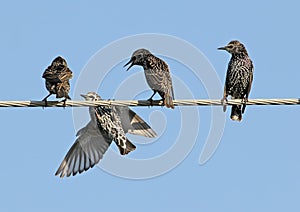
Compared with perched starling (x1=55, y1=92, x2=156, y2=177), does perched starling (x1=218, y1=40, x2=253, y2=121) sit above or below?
above

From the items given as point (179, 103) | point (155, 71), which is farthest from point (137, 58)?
point (179, 103)

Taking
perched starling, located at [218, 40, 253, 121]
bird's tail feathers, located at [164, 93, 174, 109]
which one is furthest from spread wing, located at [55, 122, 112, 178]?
perched starling, located at [218, 40, 253, 121]

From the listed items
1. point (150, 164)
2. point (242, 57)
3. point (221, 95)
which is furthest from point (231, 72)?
point (150, 164)

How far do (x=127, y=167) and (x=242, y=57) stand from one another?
8.43 feet

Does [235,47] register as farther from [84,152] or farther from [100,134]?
[84,152]

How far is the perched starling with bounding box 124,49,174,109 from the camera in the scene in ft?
35.8

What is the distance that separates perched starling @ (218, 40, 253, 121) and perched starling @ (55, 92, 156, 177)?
1.52 m

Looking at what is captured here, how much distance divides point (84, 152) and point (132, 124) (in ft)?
3.30

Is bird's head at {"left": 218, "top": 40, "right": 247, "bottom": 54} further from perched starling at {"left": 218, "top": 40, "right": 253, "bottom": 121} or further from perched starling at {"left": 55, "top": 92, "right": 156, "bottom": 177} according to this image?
perched starling at {"left": 55, "top": 92, "right": 156, "bottom": 177}

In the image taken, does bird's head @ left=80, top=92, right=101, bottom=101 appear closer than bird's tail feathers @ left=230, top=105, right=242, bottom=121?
Yes

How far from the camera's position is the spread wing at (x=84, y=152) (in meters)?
11.8

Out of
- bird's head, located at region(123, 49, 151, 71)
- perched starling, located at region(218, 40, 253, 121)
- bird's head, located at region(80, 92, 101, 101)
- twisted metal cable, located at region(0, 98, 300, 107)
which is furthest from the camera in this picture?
perched starling, located at region(218, 40, 253, 121)

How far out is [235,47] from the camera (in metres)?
12.5

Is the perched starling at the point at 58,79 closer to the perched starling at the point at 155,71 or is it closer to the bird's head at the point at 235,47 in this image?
the perched starling at the point at 155,71
